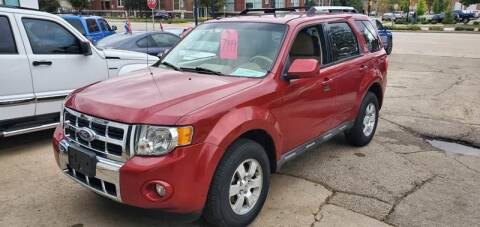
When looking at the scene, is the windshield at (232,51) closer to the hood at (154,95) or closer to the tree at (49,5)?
the hood at (154,95)

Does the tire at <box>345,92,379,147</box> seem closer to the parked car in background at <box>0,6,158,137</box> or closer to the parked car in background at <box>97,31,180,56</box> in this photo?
the parked car in background at <box>0,6,158,137</box>

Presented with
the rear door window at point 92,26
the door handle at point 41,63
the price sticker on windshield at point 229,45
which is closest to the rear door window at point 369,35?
the price sticker on windshield at point 229,45

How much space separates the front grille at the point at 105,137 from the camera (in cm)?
310

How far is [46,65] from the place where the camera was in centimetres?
574

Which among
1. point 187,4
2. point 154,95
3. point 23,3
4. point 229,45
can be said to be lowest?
point 154,95

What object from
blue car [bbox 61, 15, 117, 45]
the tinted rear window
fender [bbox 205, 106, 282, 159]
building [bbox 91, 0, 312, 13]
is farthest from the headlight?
building [bbox 91, 0, 312, 13]

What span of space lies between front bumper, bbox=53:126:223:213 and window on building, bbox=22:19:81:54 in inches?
127

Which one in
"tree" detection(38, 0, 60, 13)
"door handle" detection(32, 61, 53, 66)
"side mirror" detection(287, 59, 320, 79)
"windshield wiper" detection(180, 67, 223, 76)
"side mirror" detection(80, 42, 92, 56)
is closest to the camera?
"side mirror" detection(287, 59, 320, 79)

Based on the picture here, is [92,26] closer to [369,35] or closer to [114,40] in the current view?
[114,40]

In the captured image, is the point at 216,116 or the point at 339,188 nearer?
the point at 216,116

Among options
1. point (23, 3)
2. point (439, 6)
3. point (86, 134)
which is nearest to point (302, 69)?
point (86, 134)

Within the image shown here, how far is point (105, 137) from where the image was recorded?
321cm

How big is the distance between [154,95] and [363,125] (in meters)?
3.31

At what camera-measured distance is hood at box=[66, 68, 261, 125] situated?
10.2 feet
